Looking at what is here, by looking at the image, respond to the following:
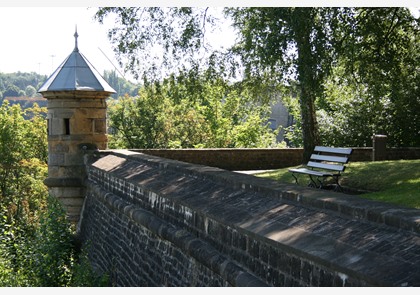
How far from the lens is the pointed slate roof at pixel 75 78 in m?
14.4

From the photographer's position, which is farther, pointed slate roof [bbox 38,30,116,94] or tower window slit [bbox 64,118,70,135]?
tower window slit [bbox 64,118,70,135]

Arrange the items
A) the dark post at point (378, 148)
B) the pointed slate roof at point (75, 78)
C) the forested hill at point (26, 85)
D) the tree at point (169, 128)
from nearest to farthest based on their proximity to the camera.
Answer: the pointed slate roof at point (75, 78) < the dark post at point (378, 148) < the tree at point (169, 128) < the forested hill at point (26, 85)

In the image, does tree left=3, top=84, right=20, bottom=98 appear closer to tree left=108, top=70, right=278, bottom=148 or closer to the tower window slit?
tree left=108, top=70, right=278, bottom=148

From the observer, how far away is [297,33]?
12000 mm

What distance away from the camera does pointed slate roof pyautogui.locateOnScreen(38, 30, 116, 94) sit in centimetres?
1439

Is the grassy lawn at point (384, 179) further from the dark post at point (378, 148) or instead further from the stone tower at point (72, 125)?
the stone tower at point (72, 125)

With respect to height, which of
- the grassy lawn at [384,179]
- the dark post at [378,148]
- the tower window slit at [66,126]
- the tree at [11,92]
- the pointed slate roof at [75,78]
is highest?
the tree at [11,92]

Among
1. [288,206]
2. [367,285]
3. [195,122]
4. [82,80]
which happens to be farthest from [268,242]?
[195,122]

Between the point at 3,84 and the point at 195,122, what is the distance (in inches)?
2961

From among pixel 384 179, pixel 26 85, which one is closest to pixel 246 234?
pixel 384 179

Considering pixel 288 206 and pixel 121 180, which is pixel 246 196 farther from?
pixel 121 180

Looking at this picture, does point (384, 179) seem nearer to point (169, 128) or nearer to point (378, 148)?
point (378, 148)

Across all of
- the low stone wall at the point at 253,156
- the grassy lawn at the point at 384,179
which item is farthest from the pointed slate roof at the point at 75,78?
the grassy lawn at the point at 384,179

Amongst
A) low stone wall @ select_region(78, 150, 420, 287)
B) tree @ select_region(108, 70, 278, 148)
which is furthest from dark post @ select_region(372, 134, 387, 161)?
tree @ select_region(108, 70, 278, 148)
